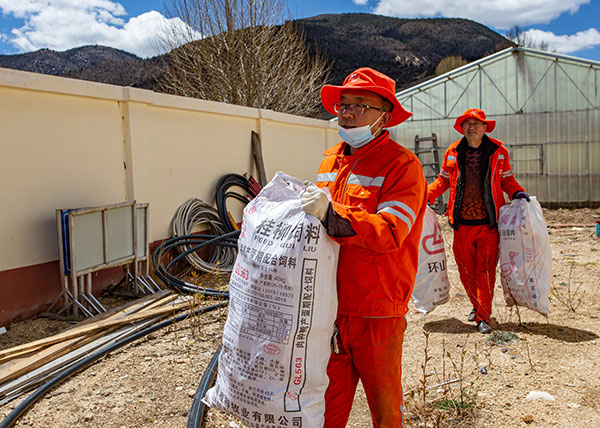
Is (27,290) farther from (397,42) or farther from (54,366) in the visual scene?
(397,42)

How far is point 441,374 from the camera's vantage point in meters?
3.23

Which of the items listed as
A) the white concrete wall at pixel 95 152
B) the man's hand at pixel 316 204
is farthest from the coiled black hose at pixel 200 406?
the white concrete wall at pixel 95 152

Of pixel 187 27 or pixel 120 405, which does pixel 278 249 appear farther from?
pixel 187 27

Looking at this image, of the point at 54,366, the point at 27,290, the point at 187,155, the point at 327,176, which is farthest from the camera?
the point at 187,155

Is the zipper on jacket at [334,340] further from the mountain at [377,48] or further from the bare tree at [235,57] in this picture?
the mountain at [377,48]

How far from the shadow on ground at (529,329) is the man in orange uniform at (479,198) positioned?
19cm

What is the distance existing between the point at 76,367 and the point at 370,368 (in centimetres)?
225

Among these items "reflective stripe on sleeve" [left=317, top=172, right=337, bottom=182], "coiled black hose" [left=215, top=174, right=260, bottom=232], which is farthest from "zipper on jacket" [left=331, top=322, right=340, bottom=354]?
"coiled black hose" [left=215, top=174, right=260, bottom=232]

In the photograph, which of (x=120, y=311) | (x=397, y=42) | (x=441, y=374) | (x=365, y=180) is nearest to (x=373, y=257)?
(x=365, y=180)

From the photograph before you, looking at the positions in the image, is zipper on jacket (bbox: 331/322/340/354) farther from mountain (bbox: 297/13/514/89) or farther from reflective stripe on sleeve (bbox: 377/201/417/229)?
mountain (bbox: 297/13/514/89)

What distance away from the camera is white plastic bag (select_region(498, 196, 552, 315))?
12.5ft

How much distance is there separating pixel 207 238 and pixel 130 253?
1.46 m

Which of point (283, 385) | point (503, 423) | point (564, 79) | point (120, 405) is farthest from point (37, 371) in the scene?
point (564, 79)

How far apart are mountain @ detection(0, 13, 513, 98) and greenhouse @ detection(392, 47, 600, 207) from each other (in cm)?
3445
